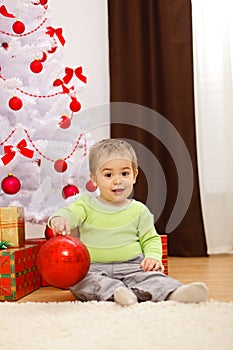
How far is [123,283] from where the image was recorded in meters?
1.63

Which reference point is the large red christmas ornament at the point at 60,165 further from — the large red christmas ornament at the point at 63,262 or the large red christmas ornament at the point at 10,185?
the large red christmas ornament at the point at 63,262

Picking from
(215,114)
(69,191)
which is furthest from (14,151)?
(215,114)

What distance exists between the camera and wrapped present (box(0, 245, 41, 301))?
68.2 inches

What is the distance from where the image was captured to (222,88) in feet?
9.64

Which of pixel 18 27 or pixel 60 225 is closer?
pixel 60 225

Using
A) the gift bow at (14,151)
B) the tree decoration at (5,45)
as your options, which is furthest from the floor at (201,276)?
the tree decoration at (5,45)

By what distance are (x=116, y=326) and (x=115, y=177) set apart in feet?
2.01

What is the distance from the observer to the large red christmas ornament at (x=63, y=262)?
4.92 ft

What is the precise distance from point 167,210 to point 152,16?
1090 millimetres

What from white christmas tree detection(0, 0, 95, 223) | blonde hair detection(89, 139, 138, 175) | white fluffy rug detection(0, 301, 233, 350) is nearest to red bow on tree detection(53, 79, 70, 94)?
white christmas tree detection(0, 0, 95, 223)

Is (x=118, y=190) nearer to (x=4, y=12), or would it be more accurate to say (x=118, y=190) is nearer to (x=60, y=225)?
(x=60, y=225)

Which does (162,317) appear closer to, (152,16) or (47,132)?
(47,132)

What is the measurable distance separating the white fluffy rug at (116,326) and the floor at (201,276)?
0.28 m

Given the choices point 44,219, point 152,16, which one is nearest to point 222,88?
point 152,16
